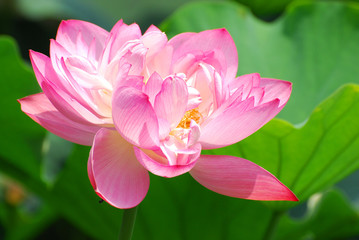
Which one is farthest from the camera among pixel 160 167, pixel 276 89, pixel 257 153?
pixel 257 153

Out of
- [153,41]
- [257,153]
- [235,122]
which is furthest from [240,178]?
[257,153]

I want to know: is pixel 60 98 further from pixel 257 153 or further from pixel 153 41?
pixel 257 153

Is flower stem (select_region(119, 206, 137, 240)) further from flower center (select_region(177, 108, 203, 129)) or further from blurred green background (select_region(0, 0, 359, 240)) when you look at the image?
blurred green background (select_region(0, 0, 359, 240))

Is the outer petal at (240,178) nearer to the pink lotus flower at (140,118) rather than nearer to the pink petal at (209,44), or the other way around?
the pink lotus flower at (140,118)

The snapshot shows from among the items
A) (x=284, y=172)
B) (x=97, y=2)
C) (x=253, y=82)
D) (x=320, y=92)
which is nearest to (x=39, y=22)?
(x=97, y=2)

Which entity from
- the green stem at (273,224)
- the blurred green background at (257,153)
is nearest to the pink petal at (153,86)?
the blurred green background at (257,153)

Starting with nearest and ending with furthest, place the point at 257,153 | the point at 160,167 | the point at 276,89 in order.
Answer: the point at 160,167 < the point at 276,89 < the point at 257,153

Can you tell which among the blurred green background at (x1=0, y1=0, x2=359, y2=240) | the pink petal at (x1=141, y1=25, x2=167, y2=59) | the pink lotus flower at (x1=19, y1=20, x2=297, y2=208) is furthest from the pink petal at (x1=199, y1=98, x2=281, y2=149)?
the blurred green background at (x1=0, y1=0, x2=359, y2=240)
